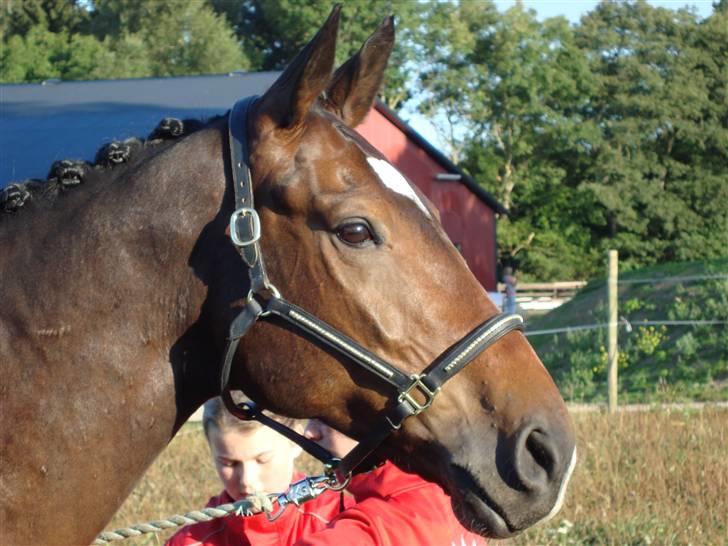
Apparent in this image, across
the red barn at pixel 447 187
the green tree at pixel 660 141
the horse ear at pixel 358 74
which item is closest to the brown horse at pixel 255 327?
the horse ear at pixel 358 74

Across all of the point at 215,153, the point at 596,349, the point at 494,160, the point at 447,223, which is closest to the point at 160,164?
the point at 215,153

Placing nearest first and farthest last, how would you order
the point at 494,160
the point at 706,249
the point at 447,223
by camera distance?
the point at 447,223, the point at 706,249, the point at 494,160

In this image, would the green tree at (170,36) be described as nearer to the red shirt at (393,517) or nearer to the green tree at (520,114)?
the green tree at (520,114)

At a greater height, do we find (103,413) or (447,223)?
(103,413)

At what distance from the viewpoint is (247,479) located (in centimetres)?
370

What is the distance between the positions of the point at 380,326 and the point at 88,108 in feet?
50.6

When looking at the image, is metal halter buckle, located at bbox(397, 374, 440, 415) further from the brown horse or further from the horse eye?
the horse eye

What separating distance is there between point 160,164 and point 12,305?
1.61ft

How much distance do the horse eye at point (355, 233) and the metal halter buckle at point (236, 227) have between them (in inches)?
7.7

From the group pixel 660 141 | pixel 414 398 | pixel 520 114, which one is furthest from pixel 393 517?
pixel 520 114

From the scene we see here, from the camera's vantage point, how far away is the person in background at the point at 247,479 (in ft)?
11.9

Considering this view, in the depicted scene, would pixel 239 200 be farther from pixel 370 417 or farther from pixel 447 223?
pixel 447 223

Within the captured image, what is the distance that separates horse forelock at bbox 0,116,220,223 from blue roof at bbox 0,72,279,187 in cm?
1002

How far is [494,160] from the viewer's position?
49.2 meters
